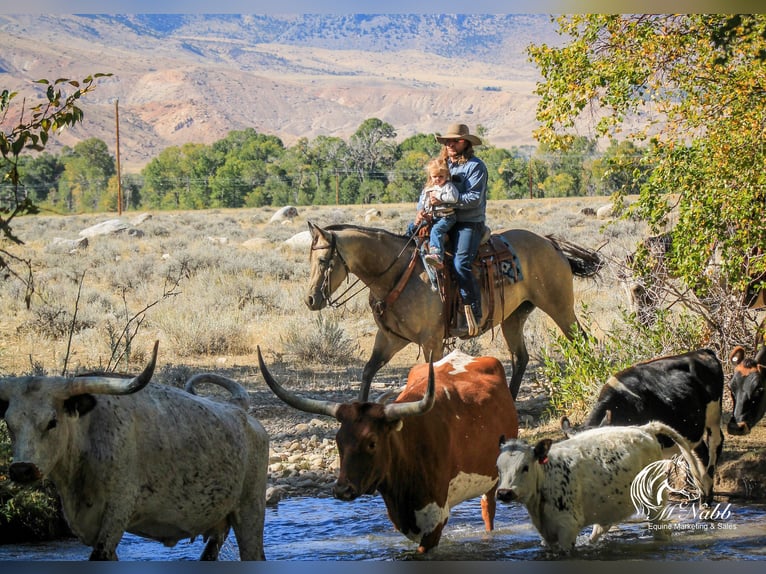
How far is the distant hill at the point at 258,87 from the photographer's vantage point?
107 m

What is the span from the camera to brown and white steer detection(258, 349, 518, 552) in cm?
556

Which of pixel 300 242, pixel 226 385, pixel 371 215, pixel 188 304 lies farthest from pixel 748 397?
pixel 371 215

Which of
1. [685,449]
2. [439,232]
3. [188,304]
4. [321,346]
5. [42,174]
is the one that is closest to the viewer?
[685,449]

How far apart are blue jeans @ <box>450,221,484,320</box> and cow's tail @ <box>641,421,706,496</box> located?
2926 mm

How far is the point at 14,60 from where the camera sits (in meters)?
101

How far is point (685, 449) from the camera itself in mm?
7031

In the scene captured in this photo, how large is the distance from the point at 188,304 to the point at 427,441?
1214 centimetres

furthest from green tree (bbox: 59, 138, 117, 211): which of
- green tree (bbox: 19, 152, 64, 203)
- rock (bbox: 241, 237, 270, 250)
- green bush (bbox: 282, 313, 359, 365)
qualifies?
green bush (bbox: 282, 313, 359, 365)

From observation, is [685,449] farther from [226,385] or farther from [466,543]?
[226,385]

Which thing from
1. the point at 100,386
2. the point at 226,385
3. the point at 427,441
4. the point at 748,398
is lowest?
the point at 748,398

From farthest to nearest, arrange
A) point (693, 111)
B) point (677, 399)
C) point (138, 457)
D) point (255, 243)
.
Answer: point (255, 243) < point (693, 111) < point (677, 399) < point (138, 457)

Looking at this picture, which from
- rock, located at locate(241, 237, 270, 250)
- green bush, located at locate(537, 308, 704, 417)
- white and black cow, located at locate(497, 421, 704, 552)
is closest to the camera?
white and black cow, located at locate(497, 421, 704, 552)

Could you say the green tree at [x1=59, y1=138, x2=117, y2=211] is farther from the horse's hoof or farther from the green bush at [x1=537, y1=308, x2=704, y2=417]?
the green bush at [x1=537, y1=308, x2=704, y2=417]

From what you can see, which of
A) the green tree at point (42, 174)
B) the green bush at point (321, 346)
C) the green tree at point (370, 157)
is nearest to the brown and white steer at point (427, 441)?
the green bush at point (321, 346)
